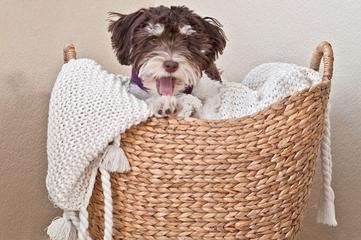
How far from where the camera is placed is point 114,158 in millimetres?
997

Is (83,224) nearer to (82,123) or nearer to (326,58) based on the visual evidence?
(82,123)

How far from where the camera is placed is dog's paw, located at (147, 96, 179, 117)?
104 centimetres

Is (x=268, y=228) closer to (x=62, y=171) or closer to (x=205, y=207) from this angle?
(x=205, y=207)

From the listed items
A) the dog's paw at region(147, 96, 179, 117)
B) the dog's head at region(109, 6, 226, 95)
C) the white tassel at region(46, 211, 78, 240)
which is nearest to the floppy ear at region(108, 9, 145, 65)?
the dog's head at region(109, 6, 226, 95)

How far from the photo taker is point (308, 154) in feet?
3.52

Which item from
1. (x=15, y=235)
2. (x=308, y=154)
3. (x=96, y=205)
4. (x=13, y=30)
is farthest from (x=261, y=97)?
(x=15, y=235)

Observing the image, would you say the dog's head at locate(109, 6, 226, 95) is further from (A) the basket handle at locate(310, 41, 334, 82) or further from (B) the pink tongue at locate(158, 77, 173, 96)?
(A) the basket handle at locate(310, 41, 334, 82)

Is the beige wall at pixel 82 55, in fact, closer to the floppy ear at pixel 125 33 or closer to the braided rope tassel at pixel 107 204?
the floppy ear at pixel 125 33

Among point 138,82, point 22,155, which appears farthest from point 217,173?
point 22,155

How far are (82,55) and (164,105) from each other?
0.55 metres

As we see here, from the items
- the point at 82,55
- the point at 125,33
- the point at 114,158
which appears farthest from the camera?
the point at 82,55

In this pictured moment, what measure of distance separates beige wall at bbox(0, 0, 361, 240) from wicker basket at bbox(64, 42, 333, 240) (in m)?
0.33

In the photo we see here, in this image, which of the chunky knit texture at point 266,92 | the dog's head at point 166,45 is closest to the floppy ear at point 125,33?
the dog's head at point 166,45

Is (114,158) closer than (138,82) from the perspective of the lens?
Yes
